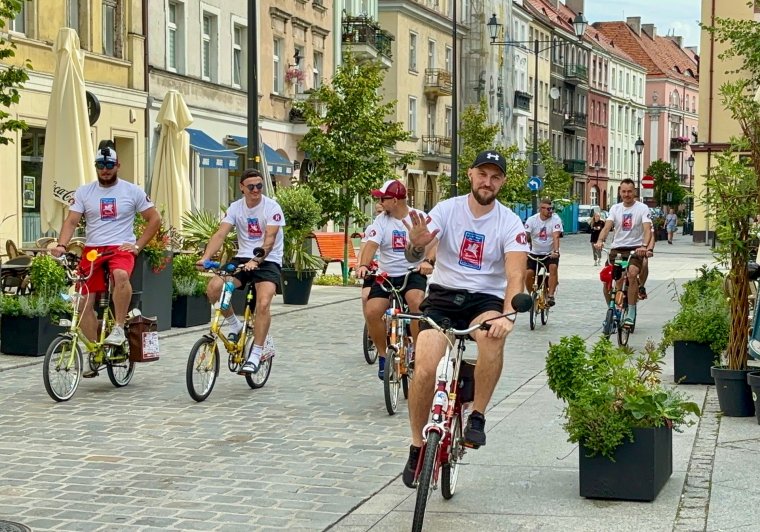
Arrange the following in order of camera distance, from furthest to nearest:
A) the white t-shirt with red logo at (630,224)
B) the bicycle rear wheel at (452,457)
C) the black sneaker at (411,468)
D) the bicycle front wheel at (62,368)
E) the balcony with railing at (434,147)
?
1. the balcony with railing at (434,147)
2. the white t-shirt with red logo at (630,224)
3. the bicycle front wheel at (62,368)
4. the bicycle rear wheel at (452,457)
5. the black sneaker at (411,468)

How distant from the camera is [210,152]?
108 feet

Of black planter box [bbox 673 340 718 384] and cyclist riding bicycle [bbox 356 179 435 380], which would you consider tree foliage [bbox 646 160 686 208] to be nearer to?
black planter box [bbox 673 340 718 384]

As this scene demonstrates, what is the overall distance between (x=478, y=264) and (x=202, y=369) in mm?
4016

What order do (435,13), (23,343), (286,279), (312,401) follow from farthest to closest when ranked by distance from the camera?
(435,13)
(286,279)
(23,343)
(312,401)

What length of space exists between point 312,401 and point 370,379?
4.96 feet

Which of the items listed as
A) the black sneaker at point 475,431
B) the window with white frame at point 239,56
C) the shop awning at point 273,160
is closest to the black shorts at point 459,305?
the black sneaker at point 475,431

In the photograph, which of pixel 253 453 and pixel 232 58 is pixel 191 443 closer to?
pixel 253 453

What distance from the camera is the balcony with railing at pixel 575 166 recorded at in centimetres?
10069

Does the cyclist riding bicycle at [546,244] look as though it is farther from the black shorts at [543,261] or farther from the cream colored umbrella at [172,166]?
the cream colored umbrella at [172,166]

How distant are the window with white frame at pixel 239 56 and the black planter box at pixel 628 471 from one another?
3057cm

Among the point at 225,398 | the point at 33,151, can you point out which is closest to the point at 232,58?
the point at 33,151

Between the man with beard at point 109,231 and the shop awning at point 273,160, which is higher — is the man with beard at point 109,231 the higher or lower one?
the lower one

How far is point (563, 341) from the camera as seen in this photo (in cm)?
704

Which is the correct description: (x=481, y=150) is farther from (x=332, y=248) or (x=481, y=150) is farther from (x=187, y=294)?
(x=187, y=294)
